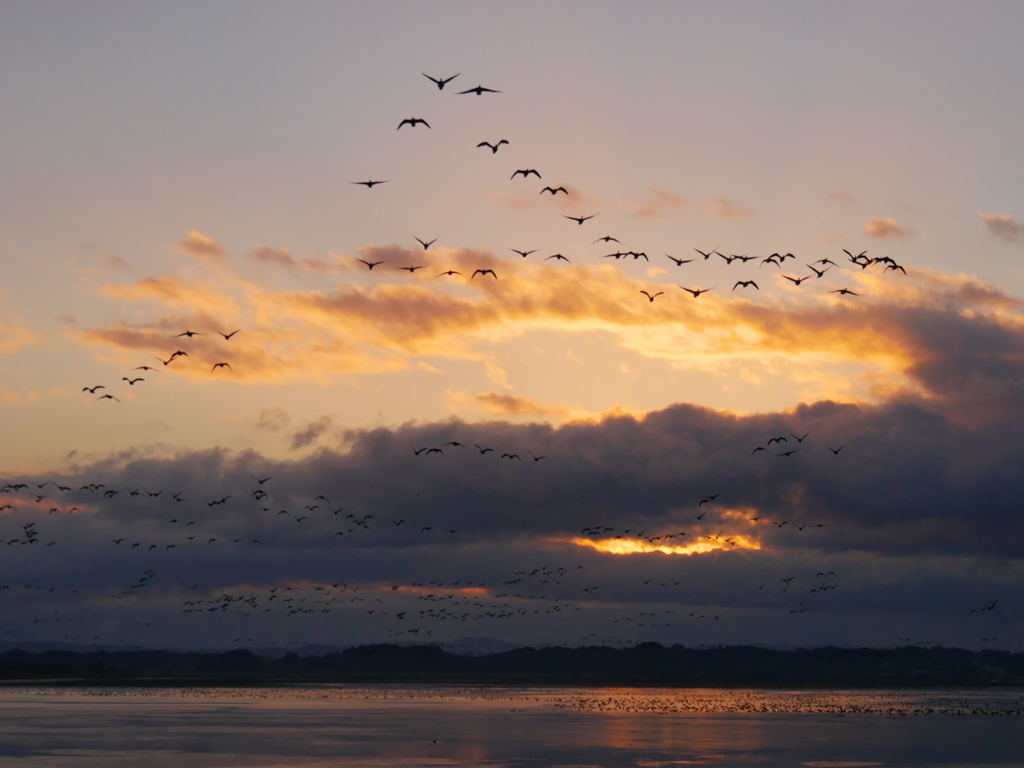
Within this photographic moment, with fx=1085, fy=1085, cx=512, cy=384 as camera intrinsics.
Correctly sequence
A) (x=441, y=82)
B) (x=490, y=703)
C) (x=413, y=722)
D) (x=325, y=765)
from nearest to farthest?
(x=441, y=82) < (x=325, y=765) < (x=413, y=722) < (x=490, y=703)

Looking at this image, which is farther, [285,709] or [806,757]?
[285,709]

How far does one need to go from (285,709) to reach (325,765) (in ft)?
223

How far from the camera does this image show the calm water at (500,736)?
217ft

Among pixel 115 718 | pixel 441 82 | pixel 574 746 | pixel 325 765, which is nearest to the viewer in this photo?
pixel 441 82

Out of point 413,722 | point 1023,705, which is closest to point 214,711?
point 413,722

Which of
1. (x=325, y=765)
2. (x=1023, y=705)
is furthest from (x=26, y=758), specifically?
(x=1023, y=705)

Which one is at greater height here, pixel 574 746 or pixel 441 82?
pixel 441 82

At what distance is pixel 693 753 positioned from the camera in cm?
7050

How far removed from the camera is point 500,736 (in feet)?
273

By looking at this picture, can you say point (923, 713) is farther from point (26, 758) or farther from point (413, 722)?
point (26, 758)

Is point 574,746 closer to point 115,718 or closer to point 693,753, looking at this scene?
point 693,753

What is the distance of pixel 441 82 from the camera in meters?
51.5

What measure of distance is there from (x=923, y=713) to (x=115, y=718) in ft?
285

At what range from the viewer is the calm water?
6625 centimetres
